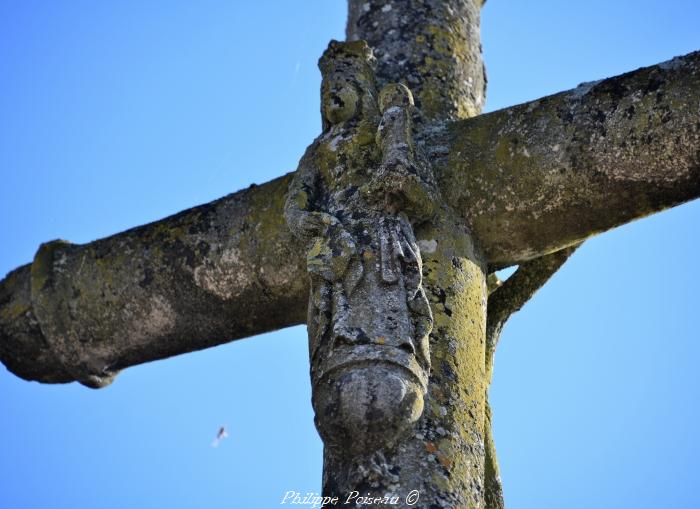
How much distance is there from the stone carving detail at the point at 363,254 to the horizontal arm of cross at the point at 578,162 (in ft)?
0.95

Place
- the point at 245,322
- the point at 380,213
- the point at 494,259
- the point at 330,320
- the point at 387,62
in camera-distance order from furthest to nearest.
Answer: the point at 387,62 → the point at 245,322 → the point at 494,259 → the point at 380,213 → the point at 330,320

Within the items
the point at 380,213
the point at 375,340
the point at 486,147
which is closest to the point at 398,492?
the point at 375,340

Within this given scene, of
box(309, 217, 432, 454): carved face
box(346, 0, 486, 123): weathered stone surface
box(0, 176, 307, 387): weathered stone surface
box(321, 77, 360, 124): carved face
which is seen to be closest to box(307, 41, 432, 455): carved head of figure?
box(309, 217, 432, 454): carved face

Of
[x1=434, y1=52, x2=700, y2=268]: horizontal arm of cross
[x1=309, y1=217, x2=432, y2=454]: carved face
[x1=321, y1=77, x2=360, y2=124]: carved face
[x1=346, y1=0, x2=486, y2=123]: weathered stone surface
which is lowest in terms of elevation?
[x1=309, y1=217, x2=432, y2=454]: carved face

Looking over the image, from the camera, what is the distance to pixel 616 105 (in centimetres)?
541

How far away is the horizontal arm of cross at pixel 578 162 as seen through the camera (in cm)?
527

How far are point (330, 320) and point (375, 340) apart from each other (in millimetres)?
279

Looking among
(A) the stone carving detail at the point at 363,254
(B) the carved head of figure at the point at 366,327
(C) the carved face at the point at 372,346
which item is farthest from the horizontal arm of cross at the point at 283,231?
(C) the carved face at the point at 372,346

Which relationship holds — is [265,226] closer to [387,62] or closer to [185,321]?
[185,321]

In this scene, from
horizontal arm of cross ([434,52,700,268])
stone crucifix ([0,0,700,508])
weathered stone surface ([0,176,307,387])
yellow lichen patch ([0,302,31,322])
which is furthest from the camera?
yellow lichen patch ([0,302,31,322])

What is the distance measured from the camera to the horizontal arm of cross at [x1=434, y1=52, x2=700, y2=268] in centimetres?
527

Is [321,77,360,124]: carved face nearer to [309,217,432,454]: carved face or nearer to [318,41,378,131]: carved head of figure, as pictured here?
[318,41,378,131]: carved head of figure

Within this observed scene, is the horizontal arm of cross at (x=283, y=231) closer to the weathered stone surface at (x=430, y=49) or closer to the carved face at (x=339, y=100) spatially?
the carved face at (x=339, y=100)

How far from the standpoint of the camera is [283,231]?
19.3ft
